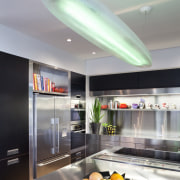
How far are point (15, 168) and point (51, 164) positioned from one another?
0.79m

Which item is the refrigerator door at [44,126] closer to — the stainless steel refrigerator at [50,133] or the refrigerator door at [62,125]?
the stainless steel refrigerator at [50,133]

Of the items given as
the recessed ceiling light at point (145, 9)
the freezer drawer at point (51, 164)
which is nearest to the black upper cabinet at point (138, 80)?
the freezer drawer at point (51, 164)

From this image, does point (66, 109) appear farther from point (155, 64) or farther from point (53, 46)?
point (155, 64)

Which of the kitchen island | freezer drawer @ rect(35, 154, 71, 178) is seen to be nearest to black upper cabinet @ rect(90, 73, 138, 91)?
freezer drawer @ rect(35, 154, 71, 178)

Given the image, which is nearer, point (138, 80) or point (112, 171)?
point (112, 171)

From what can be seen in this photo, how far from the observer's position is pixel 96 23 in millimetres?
992

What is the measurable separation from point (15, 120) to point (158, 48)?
114 inches

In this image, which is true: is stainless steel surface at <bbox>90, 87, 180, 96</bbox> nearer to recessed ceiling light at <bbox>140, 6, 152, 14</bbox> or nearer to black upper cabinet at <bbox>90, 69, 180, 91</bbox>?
black upper cabinet at <bbox>90, 69, 180, 91</bbox>

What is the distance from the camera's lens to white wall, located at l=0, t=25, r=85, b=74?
286 centimetres

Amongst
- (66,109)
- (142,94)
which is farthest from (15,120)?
(142,94)

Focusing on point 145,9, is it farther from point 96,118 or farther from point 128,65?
point 96,118

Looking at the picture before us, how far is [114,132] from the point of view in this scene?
4570 mm

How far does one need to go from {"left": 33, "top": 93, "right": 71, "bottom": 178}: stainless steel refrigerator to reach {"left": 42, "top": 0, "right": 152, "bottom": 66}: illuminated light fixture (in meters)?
2.29

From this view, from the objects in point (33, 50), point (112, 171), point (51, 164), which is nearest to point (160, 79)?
point (33, 50)
